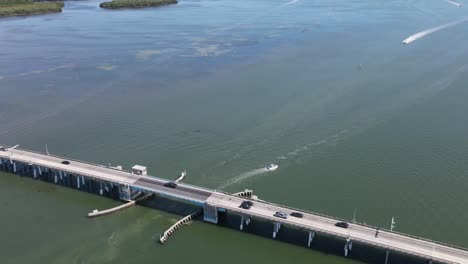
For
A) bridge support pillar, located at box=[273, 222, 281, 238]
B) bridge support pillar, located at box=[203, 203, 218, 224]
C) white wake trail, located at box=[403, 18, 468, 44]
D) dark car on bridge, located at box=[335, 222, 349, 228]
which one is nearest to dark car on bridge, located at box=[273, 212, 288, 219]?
bridge support pillar, located at box=[273, 222, 281, 238]

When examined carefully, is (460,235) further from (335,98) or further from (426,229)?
(335,98)

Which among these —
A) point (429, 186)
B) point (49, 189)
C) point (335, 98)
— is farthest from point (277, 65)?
point (49, 189)

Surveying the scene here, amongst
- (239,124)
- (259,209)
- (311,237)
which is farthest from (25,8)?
(311,237)

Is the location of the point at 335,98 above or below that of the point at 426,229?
above

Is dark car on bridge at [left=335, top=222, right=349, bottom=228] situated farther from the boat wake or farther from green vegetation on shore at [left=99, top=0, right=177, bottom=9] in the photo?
green vegetation on shore at [left=99, top=0, right=177, bottom=9]

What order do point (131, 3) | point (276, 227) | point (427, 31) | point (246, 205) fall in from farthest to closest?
point (131, 3), point (427, 31), point (246, 205), point (276, 227)

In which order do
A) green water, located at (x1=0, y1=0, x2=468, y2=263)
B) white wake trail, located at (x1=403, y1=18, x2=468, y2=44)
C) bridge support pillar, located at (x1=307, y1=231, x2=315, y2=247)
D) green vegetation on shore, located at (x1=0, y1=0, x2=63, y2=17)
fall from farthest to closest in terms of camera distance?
green vegetation on shore, located at (x1=0, y1=0, x2=63, y2=17) → white wake trail, located at (x1=403, y1=18, x2=468, y2=44) → green water, located at (x1=0, y1=0, x2=468, y2=263) → bridge support pillar, located at (x1=307, y1=231, x2=315, y2=247)

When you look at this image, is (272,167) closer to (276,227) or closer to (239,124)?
(276,227)
